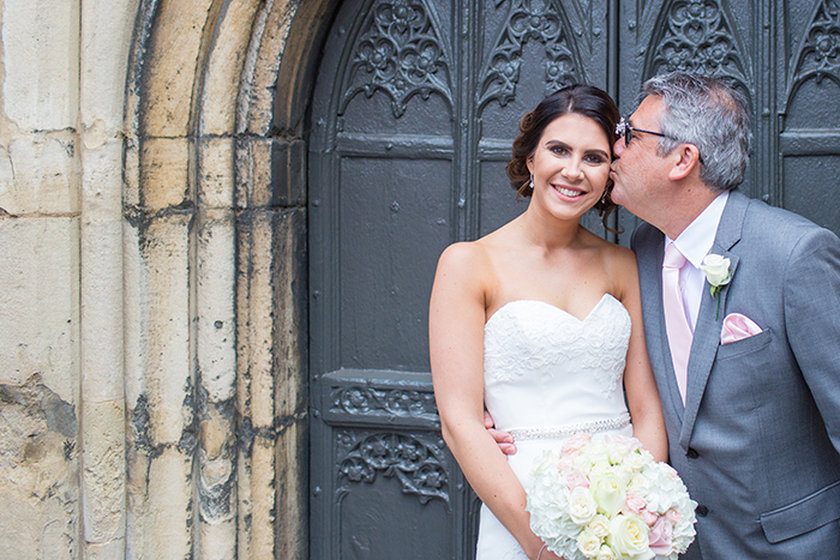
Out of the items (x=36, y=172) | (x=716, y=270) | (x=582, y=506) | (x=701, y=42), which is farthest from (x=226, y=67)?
(x=582, y=506)

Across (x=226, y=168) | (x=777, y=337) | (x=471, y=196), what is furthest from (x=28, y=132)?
(x=777, y=337)

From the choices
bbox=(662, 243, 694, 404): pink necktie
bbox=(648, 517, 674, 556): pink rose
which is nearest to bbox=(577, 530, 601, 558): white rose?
bbox=(648, 517, 674, 556): pink rose

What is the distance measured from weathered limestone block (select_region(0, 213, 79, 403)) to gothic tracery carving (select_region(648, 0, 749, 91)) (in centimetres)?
193

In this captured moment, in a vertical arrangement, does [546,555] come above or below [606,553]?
below

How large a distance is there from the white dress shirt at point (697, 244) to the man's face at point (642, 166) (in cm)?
11

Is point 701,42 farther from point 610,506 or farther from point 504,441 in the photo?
point 610,506

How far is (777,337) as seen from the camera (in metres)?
2.05

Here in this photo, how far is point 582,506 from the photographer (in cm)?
185

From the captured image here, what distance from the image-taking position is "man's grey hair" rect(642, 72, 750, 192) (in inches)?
86.0

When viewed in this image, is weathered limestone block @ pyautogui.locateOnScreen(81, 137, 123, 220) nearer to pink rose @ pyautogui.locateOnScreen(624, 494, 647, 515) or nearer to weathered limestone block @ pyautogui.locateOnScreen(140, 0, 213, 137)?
weathered limestone block @ pyautogui.locateOnScreen(140, 0, 213, 137)

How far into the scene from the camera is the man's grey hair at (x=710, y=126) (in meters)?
2.18

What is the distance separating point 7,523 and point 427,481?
1.34 m

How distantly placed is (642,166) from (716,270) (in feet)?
1.14

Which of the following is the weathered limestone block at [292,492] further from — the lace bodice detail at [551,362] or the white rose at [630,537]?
the white rose at [630,537]
